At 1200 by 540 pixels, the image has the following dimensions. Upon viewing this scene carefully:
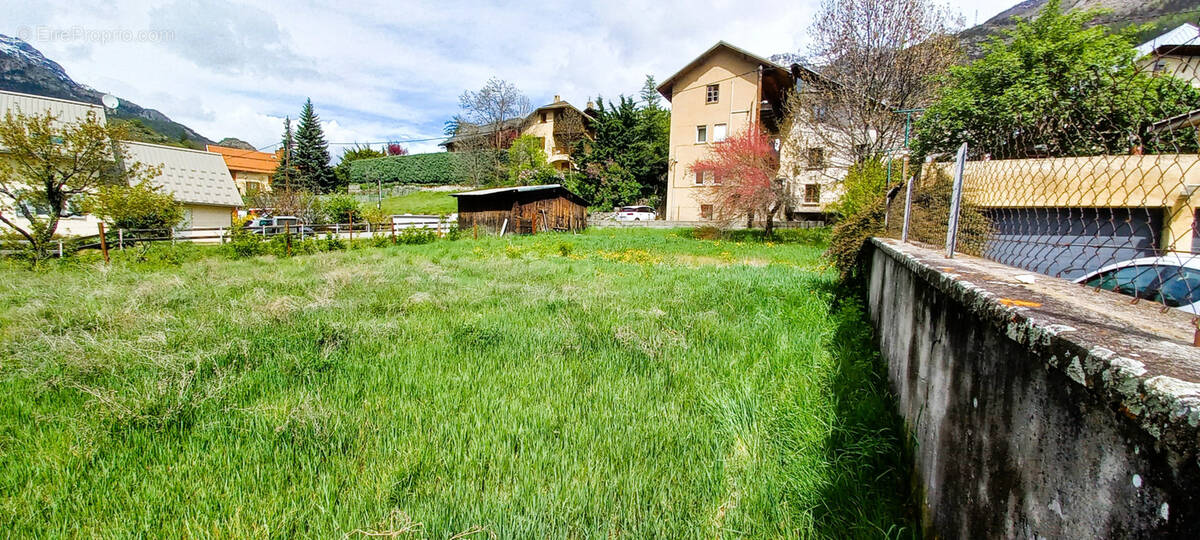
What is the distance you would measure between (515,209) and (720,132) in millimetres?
15069

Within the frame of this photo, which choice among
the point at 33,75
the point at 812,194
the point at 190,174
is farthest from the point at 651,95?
the point at 33,75

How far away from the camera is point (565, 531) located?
2.09 metres

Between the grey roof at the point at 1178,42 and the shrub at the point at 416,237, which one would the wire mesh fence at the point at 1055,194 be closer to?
the grey roof at the point at 1178,42

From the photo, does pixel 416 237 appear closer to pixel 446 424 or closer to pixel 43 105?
pixel 446 424

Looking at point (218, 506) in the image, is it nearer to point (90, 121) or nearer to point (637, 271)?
point (637, 271)

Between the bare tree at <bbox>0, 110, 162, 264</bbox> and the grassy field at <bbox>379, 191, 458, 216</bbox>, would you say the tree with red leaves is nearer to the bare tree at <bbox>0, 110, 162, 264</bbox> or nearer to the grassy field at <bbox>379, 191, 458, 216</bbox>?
the bare tree at <bbox>0, 110, 162, 264</bbox>

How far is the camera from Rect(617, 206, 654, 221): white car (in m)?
34.0

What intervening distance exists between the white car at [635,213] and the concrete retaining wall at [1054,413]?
A: 32045 mm

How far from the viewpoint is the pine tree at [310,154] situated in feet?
164

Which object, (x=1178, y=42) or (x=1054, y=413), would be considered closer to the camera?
(x=1054, y=413)

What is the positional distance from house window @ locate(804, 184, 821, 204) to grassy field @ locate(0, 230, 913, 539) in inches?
816

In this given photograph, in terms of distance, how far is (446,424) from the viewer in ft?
9.78

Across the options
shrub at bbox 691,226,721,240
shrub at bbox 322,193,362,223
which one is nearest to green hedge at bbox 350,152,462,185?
shrub at bbox 322,193,362,223

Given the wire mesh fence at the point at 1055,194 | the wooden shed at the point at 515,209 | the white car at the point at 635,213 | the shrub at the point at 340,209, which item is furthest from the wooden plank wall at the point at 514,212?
the wire mesh fence at the point at 1055,194
